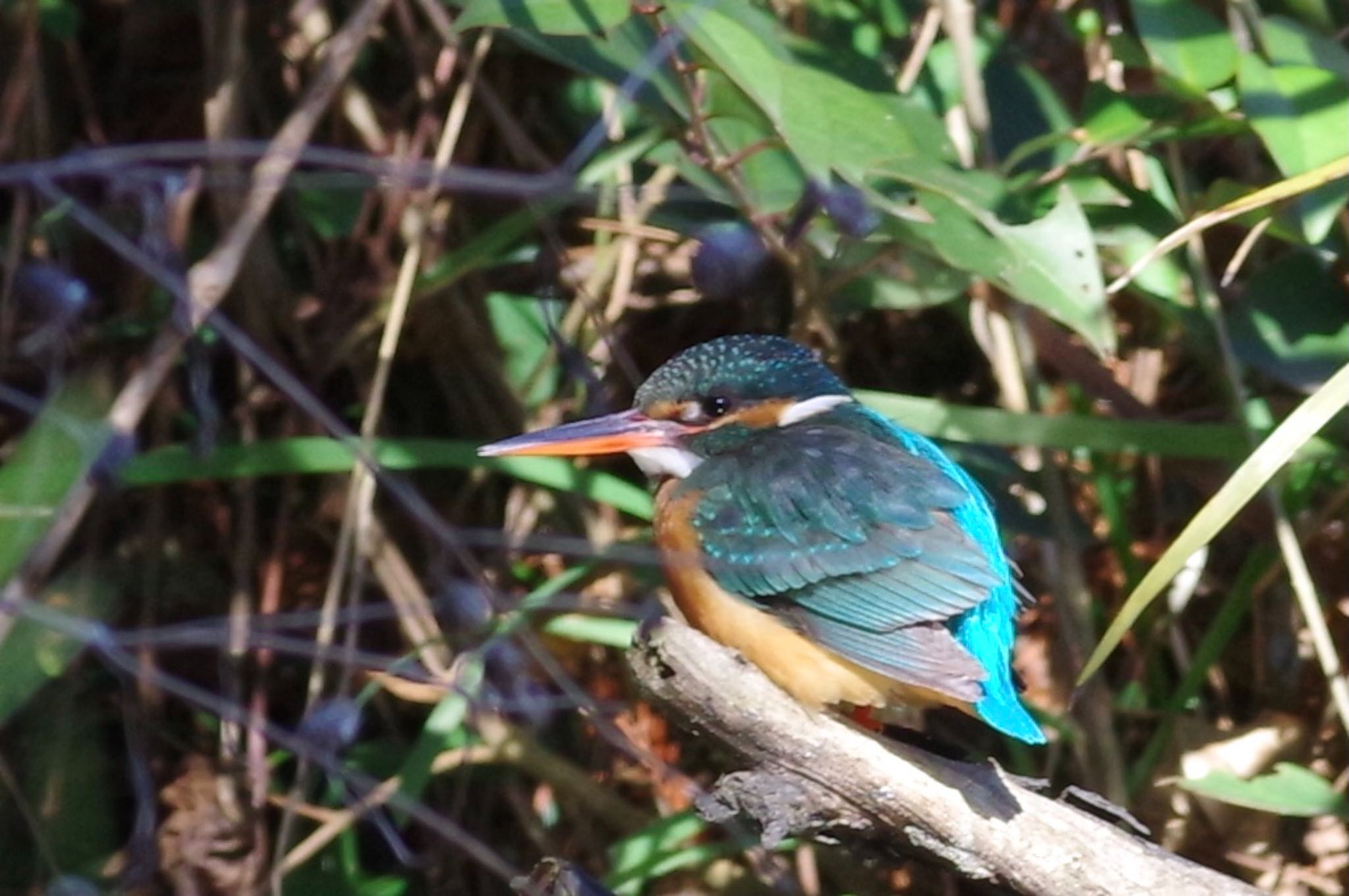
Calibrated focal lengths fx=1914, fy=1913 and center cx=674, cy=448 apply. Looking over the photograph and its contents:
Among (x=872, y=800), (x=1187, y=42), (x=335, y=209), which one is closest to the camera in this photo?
(x=872, y=800)

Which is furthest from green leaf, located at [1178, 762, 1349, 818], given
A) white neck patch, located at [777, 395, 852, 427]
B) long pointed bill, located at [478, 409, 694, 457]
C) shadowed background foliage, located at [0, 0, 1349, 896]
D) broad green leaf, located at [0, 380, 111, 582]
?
broad green leaf, located at [0, 380, 111, 582]

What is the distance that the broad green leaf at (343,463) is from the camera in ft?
8.17

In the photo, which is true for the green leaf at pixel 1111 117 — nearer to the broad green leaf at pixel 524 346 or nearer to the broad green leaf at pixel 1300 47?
the broad green leaf at pixel 1300 47

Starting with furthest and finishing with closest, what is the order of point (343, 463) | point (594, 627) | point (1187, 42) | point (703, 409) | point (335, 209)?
point (335, 209)
point (594, 627)
point (343, 463)
point (1187, 42)
point (703, 409)

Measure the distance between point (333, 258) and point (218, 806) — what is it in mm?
830

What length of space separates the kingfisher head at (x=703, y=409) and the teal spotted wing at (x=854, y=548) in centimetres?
11

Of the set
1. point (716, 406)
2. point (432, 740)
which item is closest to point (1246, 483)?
point (716, 406)

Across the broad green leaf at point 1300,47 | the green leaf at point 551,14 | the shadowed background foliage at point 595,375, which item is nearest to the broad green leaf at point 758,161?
the shadowed background foliage at point 595,375

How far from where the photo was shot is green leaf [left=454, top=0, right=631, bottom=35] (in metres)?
1.96

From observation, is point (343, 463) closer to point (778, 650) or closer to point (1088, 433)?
point (778, 650)

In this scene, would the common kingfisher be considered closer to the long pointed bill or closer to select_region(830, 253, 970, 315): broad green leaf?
the long pointed bill

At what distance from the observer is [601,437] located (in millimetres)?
2174

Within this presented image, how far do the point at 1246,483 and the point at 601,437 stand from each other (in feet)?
2.31

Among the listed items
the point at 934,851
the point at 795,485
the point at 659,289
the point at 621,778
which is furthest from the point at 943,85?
the point at 934,851
